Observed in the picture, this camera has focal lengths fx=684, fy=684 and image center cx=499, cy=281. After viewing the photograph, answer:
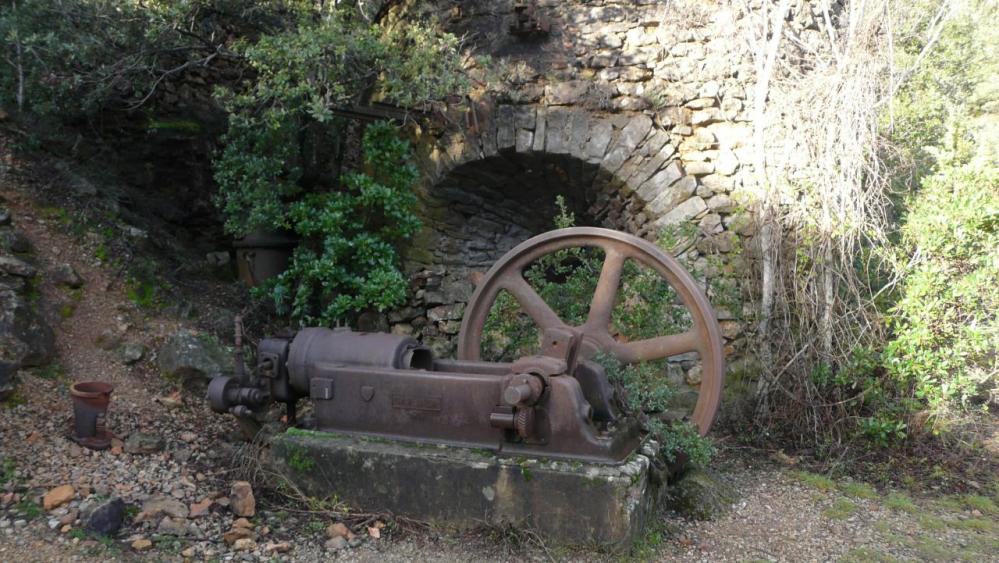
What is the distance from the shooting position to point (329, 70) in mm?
4801

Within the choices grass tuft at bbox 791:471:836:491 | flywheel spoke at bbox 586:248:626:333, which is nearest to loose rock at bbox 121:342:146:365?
flywheel spoke at bbox 586:248:626:333

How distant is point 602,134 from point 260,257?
3056 millimetres

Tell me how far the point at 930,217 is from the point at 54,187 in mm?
5679

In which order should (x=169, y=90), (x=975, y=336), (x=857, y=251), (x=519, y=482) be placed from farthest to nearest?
1. (x=169, y=90)
2. (x=857, y=251)
3. (x=975, y=336)
4. (x=519, y=482)

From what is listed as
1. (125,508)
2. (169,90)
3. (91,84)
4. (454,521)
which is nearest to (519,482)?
(454,521)

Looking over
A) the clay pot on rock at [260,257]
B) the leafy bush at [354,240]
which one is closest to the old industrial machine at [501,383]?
the leafy bush at [354,240]

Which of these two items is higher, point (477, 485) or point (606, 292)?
point (606, 292)

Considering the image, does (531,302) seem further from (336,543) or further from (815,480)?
(815,480)

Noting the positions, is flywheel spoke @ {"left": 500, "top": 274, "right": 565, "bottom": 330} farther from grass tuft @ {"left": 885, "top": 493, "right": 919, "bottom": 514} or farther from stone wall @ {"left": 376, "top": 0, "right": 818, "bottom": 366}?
grass tuft @ {"left": 885, "top": 493, "right": 919, "bottom": 514}

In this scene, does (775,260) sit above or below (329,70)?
below

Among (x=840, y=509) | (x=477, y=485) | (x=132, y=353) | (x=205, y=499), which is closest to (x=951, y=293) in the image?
(x=840, y=509)

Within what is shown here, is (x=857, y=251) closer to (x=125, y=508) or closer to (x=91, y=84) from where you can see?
(x=125, y=508)

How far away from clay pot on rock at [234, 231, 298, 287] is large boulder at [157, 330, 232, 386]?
1.57 metres

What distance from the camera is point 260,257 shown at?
5.88 metres
